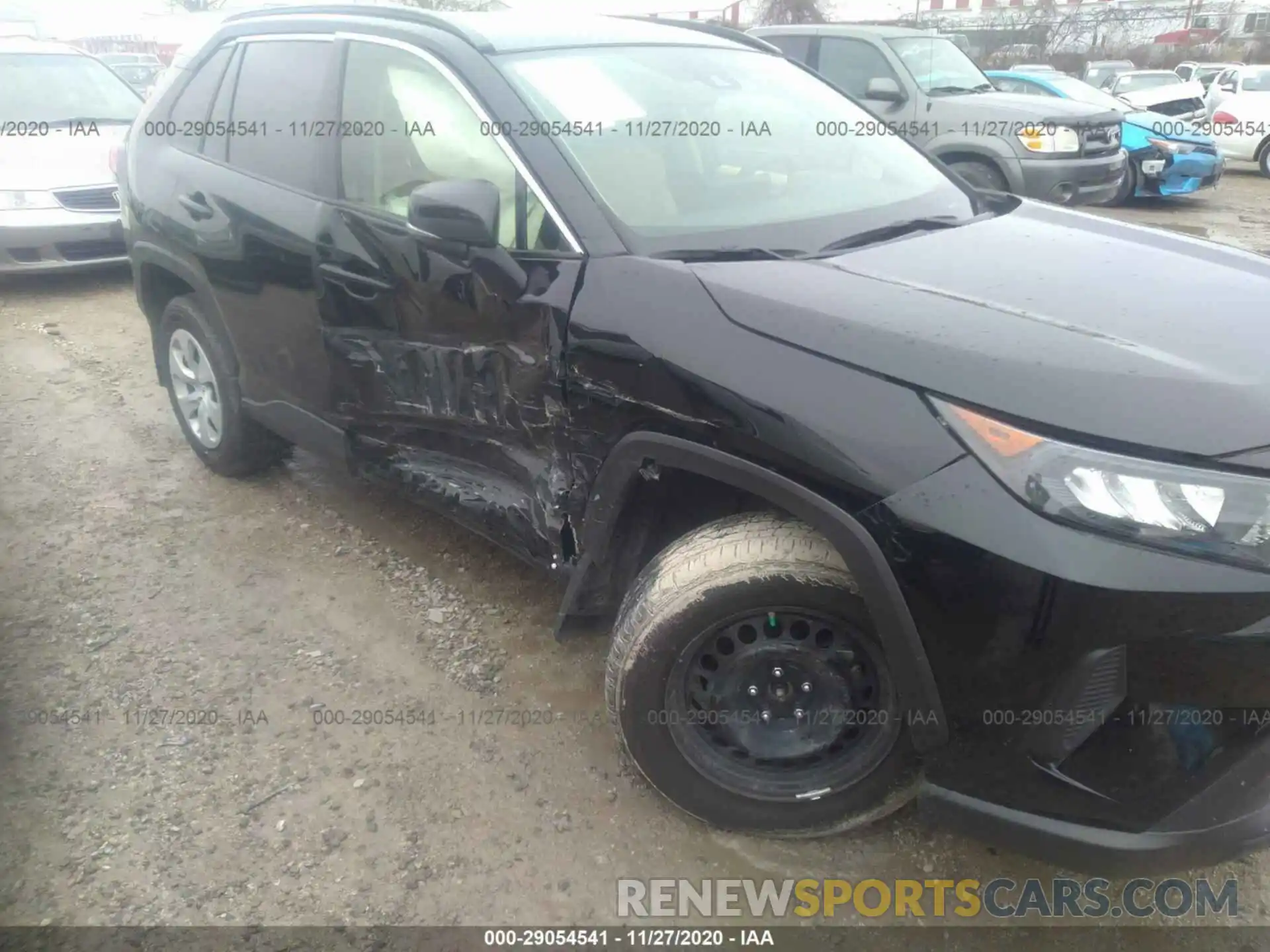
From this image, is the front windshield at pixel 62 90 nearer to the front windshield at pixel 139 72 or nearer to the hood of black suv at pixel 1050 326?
the hood of black suv at pixel 1050 326

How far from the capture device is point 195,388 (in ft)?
13.2

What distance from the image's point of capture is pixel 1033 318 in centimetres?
194

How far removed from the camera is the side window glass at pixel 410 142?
2459 mm

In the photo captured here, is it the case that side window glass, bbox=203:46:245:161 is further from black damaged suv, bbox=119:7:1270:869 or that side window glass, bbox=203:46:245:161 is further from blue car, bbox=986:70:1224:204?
blue car, bbox=986:70:1224:204

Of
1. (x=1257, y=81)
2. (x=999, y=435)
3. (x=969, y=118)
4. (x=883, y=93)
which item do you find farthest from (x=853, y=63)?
(x=1257, y=81)

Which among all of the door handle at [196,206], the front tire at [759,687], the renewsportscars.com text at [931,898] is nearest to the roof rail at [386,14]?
the door handle at [196,206]

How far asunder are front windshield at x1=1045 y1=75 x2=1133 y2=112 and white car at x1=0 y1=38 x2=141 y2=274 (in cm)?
1007

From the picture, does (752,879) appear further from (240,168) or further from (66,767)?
(240,168)

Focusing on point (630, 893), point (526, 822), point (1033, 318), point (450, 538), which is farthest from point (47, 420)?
point (1033, 318)

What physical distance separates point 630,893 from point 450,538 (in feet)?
5.64

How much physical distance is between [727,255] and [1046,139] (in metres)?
7.48

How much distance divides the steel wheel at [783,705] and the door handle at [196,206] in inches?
100

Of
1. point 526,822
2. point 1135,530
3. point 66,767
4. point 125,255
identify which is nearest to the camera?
point 1135,530

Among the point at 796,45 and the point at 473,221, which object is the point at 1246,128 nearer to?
the point at 796,45
